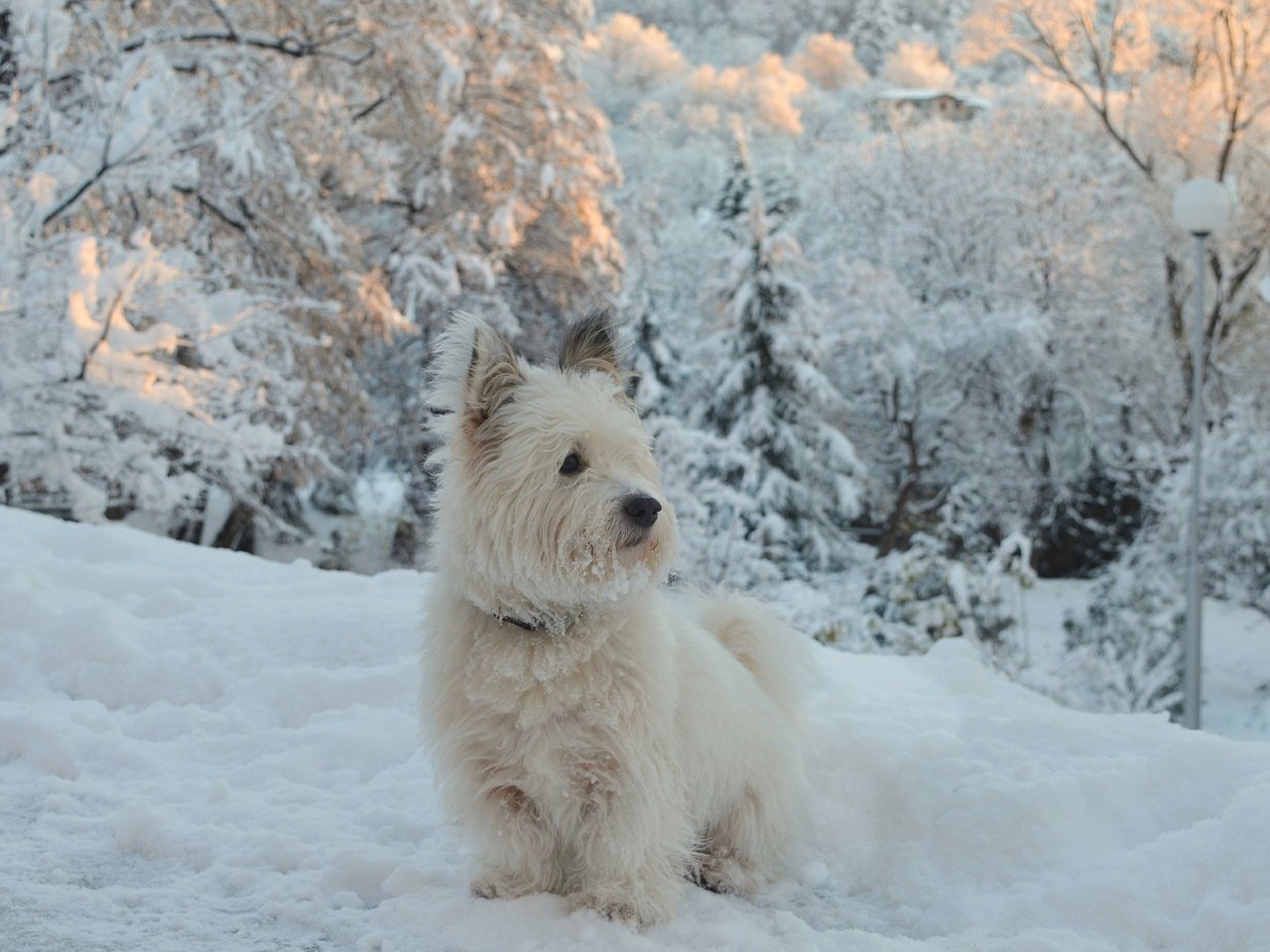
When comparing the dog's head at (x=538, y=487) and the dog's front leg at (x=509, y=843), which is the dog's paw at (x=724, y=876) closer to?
the dog's front leg at (x=509, y=843)

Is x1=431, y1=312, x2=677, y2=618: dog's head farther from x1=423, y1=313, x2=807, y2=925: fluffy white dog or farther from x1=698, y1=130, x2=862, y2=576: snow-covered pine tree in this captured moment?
x1=698, y1=130, x2=862, y2=576: snow-covered pine tree

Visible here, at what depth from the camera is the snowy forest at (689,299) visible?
10133mm

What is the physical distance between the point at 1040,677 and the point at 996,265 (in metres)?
18.7

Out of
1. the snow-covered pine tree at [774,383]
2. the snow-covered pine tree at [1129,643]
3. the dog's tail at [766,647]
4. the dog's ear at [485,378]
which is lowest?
the snow-covered pine tree at [1129,643]

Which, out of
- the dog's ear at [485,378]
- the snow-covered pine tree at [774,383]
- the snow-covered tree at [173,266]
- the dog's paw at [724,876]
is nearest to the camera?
the dog's ear at [485,378]

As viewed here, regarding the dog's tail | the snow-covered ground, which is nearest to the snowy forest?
the dog's tail

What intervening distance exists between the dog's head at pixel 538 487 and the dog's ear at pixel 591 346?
136 mm

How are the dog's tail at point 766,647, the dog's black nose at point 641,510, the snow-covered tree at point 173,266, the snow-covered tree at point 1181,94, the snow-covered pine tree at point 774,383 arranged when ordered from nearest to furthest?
the dog's black nose at point 641,510
the dog's tail at point 766,647
the snow-covered tree at point 173,266
the snow-covered pine tree at point 774,383
the snow-covered tree at point 1181,94

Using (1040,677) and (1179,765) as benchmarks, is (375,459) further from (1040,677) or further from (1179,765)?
(1179,765)

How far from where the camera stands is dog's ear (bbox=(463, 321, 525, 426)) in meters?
3.20

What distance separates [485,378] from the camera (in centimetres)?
322

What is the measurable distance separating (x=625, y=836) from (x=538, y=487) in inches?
38.4

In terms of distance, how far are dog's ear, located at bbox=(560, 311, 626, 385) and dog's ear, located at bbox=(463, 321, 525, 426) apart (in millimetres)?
298

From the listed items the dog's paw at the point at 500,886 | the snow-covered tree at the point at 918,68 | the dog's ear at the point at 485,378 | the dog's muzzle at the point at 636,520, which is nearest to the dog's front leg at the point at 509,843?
the dog's paw at the point at 500,886
